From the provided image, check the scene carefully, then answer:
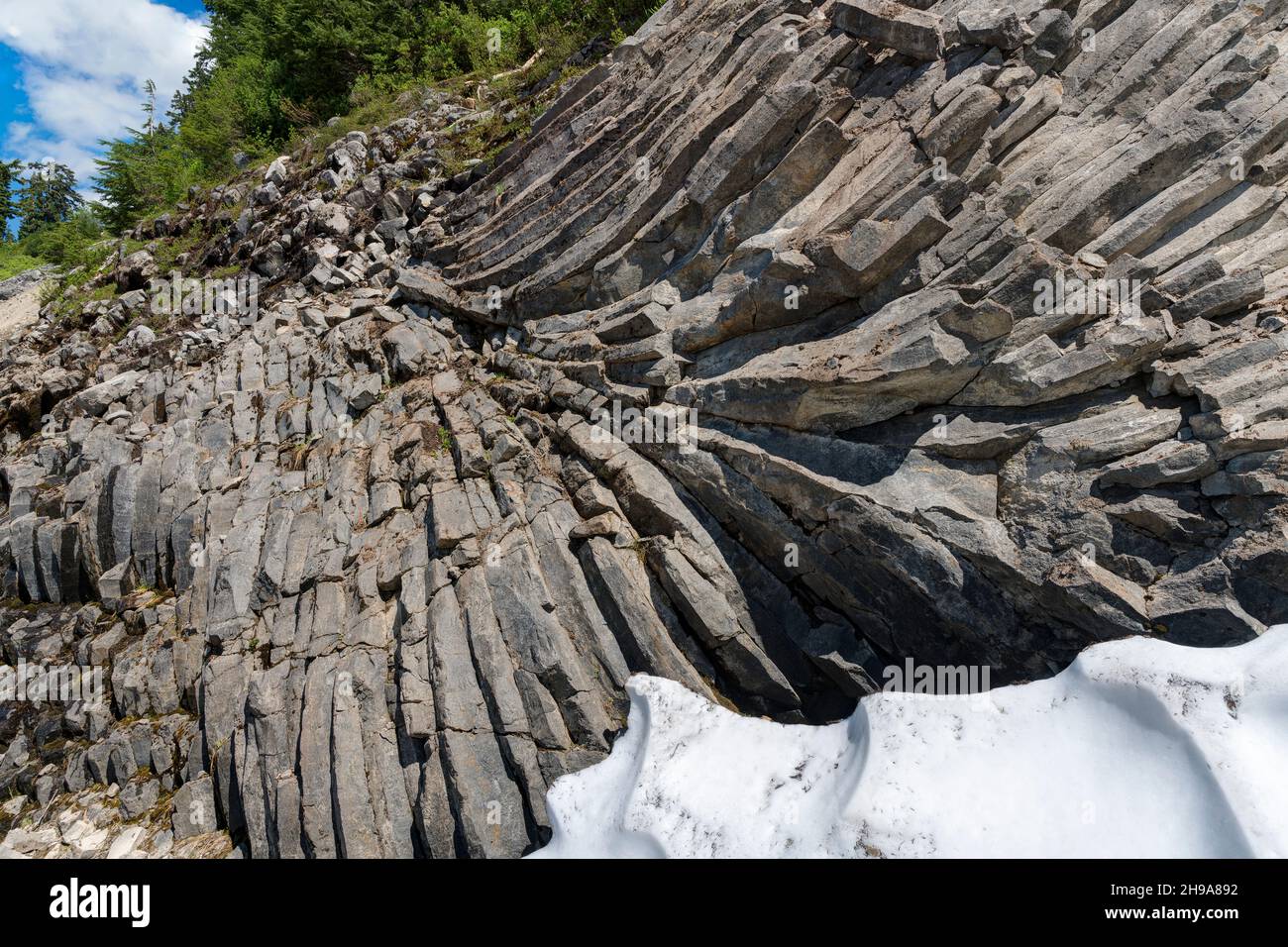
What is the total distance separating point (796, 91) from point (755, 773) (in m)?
12.2

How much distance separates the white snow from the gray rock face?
60 centimetres

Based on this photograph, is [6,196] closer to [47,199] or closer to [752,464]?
[47,199]

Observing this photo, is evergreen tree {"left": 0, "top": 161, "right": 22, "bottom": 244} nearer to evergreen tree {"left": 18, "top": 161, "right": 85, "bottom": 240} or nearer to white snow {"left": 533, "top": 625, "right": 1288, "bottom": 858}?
evergreen tree {"left": 18, "top": 161, "right": 85, "bottom": 240}

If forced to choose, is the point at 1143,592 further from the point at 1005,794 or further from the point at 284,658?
the point at 284,658

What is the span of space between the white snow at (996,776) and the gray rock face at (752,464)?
0.60 meters

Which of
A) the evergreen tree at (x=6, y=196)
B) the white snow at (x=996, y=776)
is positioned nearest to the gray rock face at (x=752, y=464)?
the white snow at (x=996, y=776)

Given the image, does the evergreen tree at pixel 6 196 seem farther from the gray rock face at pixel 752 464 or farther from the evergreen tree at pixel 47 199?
the gray rock face at pixel 752 464

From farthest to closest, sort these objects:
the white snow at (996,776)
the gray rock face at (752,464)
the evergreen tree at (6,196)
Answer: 1. the evergreen tree at (6,196)
2. the gray rock face at (752,464)
3. the white snow at (996,776)

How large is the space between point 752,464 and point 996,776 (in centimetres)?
518

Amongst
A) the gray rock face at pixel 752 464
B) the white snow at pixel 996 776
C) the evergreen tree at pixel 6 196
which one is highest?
the evergreen tree at pixel 6 196

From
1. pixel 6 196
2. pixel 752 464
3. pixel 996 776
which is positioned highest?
pixel 6 196

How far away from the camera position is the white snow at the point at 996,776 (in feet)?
18.9

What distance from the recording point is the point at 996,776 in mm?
6617

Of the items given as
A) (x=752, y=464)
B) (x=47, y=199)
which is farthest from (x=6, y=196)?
(x=752, y=464)
